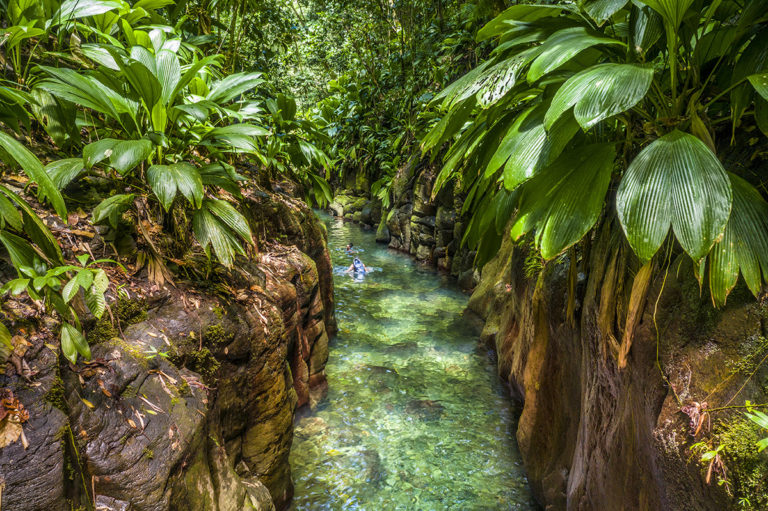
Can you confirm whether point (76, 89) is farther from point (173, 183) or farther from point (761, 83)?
point (761, 83)

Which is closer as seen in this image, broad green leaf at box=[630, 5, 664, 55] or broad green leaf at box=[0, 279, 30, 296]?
broad green leaf at box=[0, 279, 30, 296]

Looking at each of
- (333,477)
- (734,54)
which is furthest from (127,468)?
(734,54)

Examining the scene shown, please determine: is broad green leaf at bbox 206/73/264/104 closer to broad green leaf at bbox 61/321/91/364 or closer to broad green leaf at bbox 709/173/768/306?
broad green leaf at bbox 61/321/91/364

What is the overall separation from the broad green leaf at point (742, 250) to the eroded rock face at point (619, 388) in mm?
215

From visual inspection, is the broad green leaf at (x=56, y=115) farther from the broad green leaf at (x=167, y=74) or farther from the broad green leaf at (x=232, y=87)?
the broad green leaf at (x=232, y=87)

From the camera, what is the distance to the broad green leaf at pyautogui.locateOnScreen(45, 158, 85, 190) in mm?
1915

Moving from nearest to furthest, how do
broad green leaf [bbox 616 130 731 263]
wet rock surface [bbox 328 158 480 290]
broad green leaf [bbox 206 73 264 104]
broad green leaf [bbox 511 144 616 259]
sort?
broad green leaf [bbox 616 130 731 263] → broad green leaf [bbox 511 144 616 259] → broad green leaf [bbox 206 73 264 104] → wet rock surface [bbox 328 158 480 290]

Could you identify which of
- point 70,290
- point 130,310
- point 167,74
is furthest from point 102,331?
point 167,74

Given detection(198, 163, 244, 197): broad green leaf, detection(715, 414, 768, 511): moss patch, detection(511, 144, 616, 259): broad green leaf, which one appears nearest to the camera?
detection(715, 414, 768, 511): moss patch

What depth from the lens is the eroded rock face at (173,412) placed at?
1.43m

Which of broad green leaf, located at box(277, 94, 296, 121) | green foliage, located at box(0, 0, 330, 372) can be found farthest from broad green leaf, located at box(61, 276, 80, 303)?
broad green leaf, located at box(277, 94, 296, 121)

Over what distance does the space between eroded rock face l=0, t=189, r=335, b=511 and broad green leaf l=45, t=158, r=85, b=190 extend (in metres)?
0.69

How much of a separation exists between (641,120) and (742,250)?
781 mm

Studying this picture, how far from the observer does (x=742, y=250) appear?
4.37 ft
